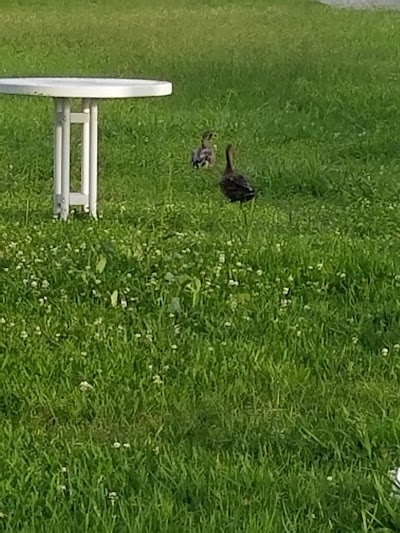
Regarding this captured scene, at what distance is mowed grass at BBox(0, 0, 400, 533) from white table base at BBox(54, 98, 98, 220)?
7.7 inches

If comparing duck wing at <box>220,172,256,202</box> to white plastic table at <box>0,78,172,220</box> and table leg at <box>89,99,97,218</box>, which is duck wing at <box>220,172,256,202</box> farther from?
table leg at <box>89,99,97,218</box>

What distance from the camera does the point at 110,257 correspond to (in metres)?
6.16

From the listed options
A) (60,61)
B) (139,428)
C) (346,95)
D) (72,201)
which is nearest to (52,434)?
(139,428)

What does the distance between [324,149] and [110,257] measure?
5825 millimetres

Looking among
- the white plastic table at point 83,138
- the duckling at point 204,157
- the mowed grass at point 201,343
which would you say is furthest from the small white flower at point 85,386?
the duckling at point 204,157

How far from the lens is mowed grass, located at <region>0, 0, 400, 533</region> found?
364 cm

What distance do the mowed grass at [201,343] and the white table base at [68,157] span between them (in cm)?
20

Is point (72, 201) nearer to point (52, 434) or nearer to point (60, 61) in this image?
point (52, 434)

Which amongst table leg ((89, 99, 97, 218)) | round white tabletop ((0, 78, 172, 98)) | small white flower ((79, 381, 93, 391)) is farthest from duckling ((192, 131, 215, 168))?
small white flower ((79, 381, 93, 391))

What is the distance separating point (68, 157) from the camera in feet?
26.4

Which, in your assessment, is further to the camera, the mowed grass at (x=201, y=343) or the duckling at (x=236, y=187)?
the duckling at (x=236, y=187)

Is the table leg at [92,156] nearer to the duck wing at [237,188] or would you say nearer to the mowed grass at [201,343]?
the mowed grass at [201,343]

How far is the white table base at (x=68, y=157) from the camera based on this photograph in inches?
313

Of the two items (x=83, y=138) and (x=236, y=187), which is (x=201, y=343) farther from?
(x=83, y=138)
